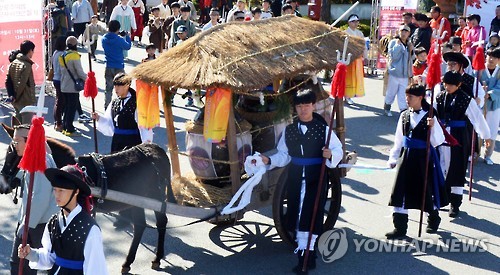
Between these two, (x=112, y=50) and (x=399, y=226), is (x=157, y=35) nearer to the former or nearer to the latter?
(x=112, y=50)

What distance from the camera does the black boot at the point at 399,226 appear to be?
8117 millimetres

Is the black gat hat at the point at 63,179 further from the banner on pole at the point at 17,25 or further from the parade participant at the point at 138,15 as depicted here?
the parade participant at the point at 138,15

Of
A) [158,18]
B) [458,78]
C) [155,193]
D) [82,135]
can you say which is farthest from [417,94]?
[158,18]

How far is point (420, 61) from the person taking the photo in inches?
524

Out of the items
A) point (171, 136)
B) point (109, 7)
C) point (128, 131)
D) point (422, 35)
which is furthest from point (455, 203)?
point (109, 7)

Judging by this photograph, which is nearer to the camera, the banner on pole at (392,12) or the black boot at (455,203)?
the black boot at (455,203)

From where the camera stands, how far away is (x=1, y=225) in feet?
27.9

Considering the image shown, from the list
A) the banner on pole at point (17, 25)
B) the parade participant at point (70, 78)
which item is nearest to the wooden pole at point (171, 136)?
the parade participant at point (70, 78)

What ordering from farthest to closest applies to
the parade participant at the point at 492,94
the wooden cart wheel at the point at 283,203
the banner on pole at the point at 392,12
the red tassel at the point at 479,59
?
the banner on pole at the point at 392,12 < the parade participant at the point at 492,94 < the red tassel at the point at 479,59 < the wooden cart wheel at the point at 283,203

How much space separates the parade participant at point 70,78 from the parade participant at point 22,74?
0.65 meters

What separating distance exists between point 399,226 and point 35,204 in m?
3.99

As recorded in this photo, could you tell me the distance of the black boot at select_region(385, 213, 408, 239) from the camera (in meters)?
8.12

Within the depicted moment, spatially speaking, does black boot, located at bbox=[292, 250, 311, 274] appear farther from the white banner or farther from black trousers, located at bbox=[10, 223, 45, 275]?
the white banner

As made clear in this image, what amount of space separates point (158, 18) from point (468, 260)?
510 inches
